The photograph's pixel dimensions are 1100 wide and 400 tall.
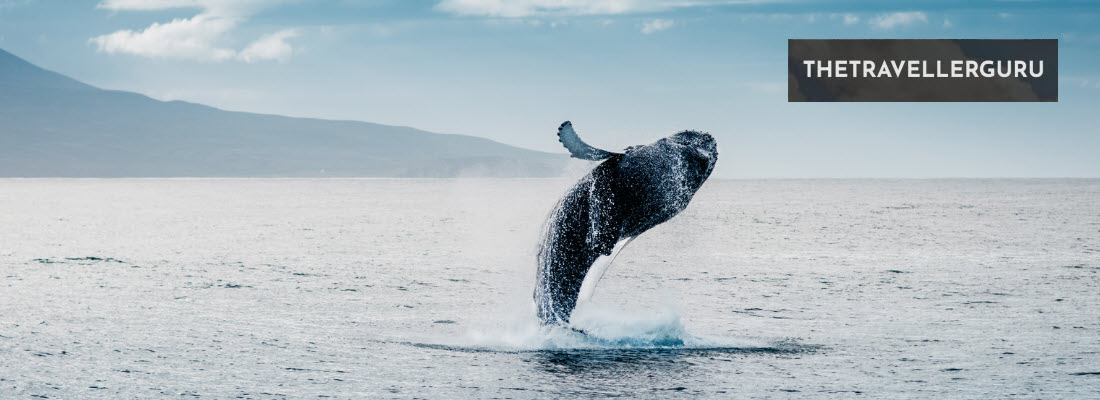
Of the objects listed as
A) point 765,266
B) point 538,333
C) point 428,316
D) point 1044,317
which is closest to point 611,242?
point 538,333

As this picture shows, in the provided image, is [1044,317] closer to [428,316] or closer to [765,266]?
[428,316]

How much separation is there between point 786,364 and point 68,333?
957 centimetres

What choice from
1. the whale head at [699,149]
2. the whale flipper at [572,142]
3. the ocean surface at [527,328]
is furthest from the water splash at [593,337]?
the whale flipper at [572,142]

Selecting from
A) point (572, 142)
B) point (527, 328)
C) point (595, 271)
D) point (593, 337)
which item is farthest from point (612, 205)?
point (527, 328)

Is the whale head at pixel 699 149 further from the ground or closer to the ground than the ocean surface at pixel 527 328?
further from the ground

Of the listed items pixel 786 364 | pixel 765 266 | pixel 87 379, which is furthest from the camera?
pixel 765 266

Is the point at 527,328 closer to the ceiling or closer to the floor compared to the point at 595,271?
closer to the floor

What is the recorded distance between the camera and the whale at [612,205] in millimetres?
13391

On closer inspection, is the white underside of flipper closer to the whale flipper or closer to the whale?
the whale

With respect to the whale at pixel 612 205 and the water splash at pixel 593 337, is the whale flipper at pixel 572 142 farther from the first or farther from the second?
the water splash at pixel 593 337

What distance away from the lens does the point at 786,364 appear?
13.5 meters

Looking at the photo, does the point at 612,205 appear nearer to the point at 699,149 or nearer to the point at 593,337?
the point at 699,149

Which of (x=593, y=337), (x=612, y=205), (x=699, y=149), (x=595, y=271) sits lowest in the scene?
(x=593, y=337)

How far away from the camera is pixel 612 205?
1347cm
